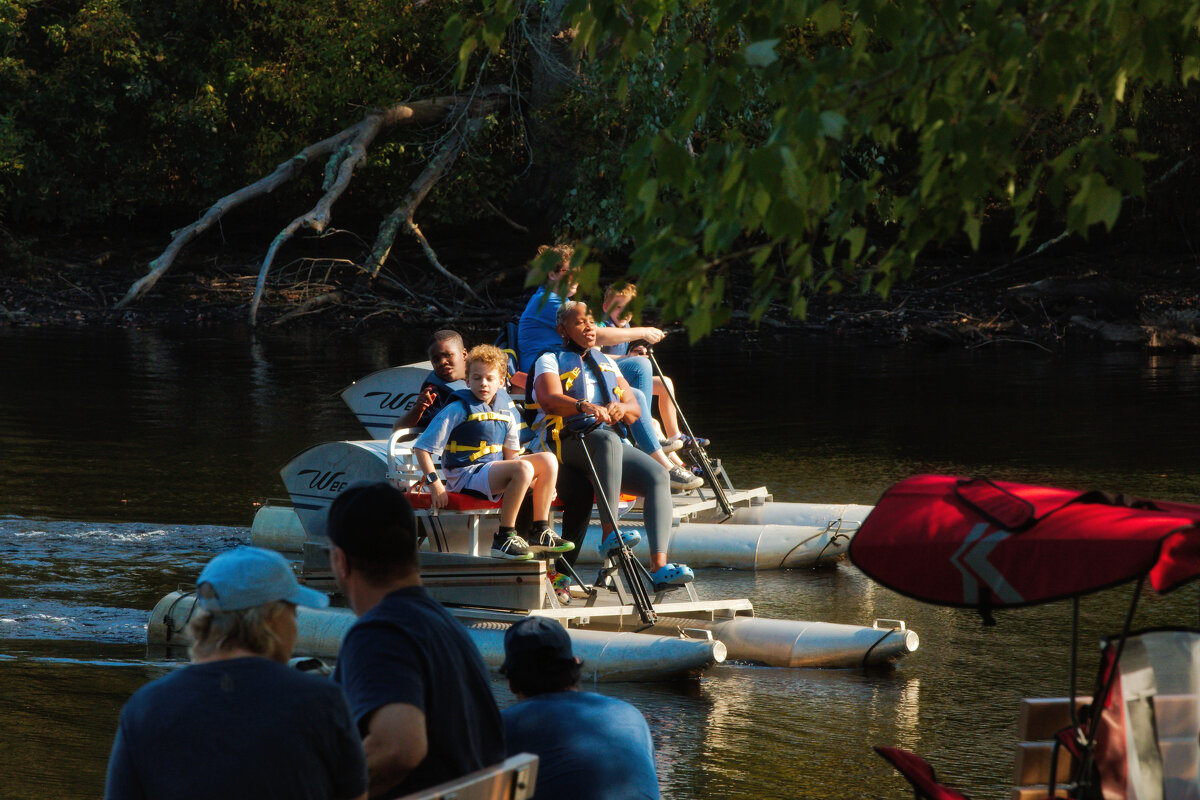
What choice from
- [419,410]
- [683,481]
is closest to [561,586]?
[419,410]

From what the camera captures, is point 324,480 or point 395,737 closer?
point 395,737

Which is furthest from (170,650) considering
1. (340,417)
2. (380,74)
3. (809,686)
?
(380,74)

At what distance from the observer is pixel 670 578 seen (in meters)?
8.27

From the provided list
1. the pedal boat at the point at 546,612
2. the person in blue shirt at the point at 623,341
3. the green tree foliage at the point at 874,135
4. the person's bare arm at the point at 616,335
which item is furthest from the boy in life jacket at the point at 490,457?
the green tree foliage at the point at 874,135

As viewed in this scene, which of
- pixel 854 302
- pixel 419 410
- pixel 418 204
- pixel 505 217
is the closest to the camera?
pixel 419 410

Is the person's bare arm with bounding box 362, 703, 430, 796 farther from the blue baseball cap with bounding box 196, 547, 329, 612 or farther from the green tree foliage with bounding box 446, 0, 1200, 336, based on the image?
the green tree foliage with bounding box 446, 0, 1200, 336

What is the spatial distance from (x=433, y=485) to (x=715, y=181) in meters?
4.38

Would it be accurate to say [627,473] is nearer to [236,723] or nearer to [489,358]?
[489,358]

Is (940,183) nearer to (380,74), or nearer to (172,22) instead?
(380,74)

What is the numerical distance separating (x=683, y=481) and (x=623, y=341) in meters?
1.19

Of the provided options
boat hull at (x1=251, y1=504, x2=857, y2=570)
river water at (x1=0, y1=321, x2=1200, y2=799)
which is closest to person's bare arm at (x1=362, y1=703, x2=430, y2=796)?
river water at (x1=0, y1=321, x2=1200, y2=799)

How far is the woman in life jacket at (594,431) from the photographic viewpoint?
8.29 metres

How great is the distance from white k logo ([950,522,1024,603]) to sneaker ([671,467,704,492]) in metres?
6.59

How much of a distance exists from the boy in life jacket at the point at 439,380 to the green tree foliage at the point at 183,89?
830 inches
